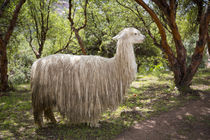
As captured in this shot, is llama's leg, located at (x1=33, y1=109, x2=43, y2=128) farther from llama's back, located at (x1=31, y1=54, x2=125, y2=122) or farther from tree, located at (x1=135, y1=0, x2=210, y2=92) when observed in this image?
tree, located at (x1=135, y1=0, x2=210, y2=92)

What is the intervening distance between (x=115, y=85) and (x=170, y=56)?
306 centimetres

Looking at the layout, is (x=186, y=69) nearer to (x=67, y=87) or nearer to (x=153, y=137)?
(x=153, y=137)

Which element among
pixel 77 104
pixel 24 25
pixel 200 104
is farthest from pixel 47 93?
A: pixel 24 25

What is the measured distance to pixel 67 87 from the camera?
10.4ft

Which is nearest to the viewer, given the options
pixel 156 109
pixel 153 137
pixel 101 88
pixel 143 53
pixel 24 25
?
pixel 153 137

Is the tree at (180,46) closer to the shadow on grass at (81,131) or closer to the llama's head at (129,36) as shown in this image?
the llama's head at (129,36)

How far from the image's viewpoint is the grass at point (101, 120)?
3.18 metres

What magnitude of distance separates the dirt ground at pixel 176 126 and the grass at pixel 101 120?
14cm

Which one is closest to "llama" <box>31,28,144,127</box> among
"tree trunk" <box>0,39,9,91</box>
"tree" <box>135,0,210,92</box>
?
"tree" <box>135,0,210,92</box>

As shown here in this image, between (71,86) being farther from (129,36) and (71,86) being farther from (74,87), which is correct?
(129,36)

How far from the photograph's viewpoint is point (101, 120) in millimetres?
3816

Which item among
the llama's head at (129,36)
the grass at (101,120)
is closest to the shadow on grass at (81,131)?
the grass at (101,120)

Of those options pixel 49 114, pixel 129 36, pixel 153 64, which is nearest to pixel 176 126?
pixel 129 36

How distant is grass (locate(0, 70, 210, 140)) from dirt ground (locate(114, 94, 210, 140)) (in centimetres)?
14
